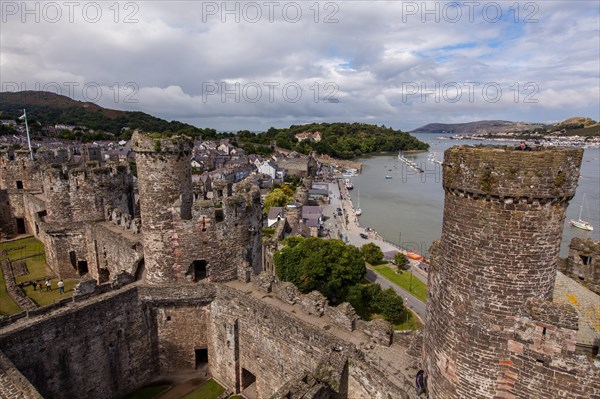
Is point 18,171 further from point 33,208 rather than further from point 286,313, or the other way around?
point 286,313

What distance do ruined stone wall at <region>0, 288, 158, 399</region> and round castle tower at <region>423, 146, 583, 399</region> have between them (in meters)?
12.3

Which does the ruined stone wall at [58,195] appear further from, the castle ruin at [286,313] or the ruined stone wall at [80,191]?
the castle ruin at [286,313]

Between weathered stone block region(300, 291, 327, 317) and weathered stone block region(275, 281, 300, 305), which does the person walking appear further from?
weathered stone block region(275, 281, 300, 305)

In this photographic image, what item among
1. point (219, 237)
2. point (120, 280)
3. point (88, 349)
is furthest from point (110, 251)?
point (219, 237)

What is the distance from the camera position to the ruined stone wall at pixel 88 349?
12.3m

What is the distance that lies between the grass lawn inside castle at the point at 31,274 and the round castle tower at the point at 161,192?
8.85 metres

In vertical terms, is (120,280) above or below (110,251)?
above

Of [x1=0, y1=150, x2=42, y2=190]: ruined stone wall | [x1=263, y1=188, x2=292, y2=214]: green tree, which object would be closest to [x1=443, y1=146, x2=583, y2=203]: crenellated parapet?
[x1=0, y1=150, x2=42, y2=190]: ruined stone wall

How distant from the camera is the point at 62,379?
1309 cm

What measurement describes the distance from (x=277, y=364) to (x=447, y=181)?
375 inches

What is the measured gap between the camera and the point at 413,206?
7338cm

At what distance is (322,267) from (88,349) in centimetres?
1984

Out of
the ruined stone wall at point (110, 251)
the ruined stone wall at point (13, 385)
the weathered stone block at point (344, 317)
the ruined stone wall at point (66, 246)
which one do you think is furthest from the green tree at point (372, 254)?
the ruined stone wall at point (13, 385)

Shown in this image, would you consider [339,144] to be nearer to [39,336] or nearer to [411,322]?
[411,322]
